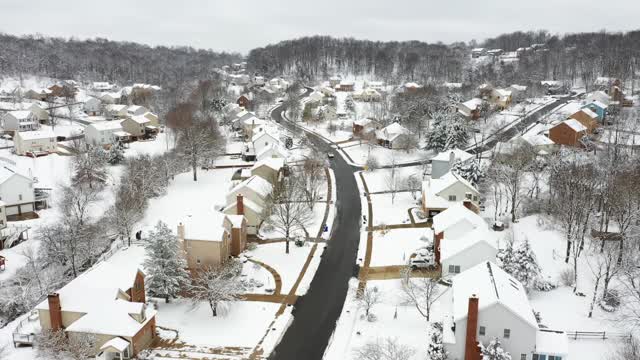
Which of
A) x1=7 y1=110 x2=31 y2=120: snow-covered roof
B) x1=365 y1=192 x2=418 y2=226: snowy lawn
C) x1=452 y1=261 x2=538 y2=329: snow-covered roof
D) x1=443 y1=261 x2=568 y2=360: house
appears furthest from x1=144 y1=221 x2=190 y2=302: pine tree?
x1=7 y1=110 x2=31 y2=120: snow-covered roof

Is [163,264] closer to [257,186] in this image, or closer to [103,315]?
[103,315]

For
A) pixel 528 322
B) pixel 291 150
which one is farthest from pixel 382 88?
pixel 528 322

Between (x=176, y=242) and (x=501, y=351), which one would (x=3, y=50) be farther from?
(x=501, y=351)

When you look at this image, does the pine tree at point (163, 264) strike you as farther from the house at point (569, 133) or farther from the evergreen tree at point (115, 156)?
the house at point (569, 133)

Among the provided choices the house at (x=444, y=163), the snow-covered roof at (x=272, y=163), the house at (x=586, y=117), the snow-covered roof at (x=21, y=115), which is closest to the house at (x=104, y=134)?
the snow-covered roof at (x=21, y=115)

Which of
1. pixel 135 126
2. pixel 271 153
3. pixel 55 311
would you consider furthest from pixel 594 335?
pixel 135 126

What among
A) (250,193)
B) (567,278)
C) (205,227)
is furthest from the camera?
(250,193)
